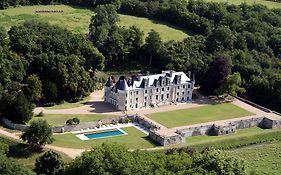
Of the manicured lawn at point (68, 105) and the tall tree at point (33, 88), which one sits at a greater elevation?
the tall tree at point (33, 88)

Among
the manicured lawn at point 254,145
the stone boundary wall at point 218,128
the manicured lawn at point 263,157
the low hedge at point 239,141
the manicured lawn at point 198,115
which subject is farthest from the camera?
the manicured lawn at point 198,115

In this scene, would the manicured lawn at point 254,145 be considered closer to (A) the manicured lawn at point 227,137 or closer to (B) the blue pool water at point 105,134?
(A) the manicured lawn at point 227,137

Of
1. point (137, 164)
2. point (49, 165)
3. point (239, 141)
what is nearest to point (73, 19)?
point (239, 141)

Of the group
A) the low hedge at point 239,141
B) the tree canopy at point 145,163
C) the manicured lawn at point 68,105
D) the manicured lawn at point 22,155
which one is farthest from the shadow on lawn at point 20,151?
the low hedge at point 239,141

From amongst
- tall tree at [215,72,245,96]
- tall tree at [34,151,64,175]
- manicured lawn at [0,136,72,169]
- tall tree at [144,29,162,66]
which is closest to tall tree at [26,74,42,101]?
manicured lawn at [0,136,72,169]

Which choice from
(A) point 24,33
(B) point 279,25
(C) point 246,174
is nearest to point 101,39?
(A) point 24,33

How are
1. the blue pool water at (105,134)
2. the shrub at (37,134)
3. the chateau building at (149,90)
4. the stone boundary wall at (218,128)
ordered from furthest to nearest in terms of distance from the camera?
the chateau building at (149,90)
the stone boundary wall at (218,128)
the blue pool water at (105,134)
the shrub at (37,134)

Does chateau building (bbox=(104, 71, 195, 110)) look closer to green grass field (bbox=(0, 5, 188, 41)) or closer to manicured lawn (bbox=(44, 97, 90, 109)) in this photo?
manicured lawn (bbox=(44, 97, 90, 109))
